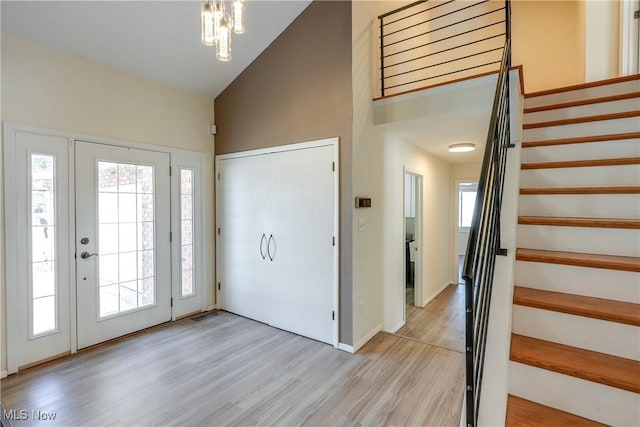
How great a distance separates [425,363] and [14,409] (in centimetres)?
324

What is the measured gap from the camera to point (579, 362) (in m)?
1.31

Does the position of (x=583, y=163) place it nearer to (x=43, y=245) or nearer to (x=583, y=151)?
(x=583, y=151)

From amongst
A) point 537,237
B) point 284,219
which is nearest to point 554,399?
point 537,237

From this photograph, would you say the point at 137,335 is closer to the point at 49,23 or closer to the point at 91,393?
the point at 91,393

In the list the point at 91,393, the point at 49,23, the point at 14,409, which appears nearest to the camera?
the point at 14,409

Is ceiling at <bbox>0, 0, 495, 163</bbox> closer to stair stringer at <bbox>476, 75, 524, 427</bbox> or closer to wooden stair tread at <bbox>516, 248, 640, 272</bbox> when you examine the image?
stair stringer at <bbox>476, 75, 524, 427</bbox>

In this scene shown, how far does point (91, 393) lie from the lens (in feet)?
7.72

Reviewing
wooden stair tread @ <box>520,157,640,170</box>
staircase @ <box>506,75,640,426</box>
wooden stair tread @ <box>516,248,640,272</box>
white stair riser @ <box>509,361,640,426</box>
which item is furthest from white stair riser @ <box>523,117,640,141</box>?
white stair riser @ <box>509,361,640,426</box>

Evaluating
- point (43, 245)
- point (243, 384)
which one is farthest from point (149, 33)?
point (243, 384)

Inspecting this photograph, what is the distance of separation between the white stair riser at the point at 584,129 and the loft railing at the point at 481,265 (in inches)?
30.3

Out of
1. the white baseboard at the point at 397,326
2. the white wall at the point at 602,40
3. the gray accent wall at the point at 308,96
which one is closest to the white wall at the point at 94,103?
the gray accent wall at the point at 308,96

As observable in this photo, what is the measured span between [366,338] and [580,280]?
213 centimetres

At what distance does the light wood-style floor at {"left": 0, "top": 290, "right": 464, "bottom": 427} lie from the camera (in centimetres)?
212

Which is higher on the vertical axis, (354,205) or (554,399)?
(354,205)
